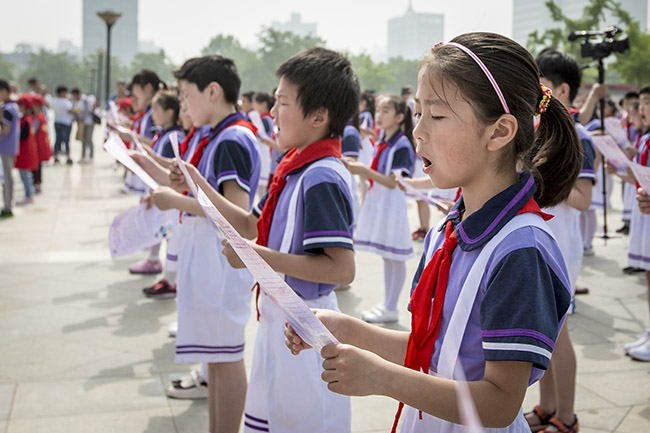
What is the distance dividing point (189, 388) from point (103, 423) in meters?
0.55

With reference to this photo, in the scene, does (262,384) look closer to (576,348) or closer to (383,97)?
(576,348)

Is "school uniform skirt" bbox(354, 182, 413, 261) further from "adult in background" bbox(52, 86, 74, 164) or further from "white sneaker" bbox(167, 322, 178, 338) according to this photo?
"adult in background" bbox(52, 86, 74, 164)

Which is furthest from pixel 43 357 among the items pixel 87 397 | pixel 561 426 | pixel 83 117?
pixel 83 117

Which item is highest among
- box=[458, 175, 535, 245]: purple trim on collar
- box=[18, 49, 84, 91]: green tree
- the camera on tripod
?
box=[18, 49, 84, 91]: green tree

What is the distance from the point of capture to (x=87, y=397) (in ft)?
12.7

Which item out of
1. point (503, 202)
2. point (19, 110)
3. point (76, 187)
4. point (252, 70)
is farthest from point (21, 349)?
point (252, 70)

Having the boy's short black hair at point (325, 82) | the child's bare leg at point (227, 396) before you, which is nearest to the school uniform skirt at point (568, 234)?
the boy's short black hair at point (325, 82)

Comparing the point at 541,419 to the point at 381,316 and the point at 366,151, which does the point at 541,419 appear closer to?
the point at 381,316

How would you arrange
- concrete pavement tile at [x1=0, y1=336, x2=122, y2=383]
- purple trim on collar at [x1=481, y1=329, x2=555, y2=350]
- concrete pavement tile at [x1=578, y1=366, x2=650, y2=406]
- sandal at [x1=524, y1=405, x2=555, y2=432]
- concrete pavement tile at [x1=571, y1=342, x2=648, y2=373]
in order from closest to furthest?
1. purple trim on collar at [x1=481, y1=329, x2=555, y2=350]
2. sandal at [x1=524, y1=405, x2=555, y2=432]
3. concrete pavement tile at [x1=578, y1=366, x2=650, y2=406]
4. concrete pavement tile at [x1=0, y1=336, x2=122, y2=383]
5. concrete pavement tile at [x1=571, y1=342, x2=648, y2=373]

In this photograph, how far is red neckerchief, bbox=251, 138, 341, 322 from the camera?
7.77 feet

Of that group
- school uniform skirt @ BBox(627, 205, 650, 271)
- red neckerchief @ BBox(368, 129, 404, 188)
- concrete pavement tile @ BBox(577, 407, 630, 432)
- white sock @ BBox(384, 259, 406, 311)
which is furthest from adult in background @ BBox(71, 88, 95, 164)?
concrete pavement tile @ BBox(577, 407, 630, 432)

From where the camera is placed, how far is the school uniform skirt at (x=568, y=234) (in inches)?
138

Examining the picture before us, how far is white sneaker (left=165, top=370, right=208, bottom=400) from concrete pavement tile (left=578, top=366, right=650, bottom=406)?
229 cm

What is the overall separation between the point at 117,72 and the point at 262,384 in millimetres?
113732
